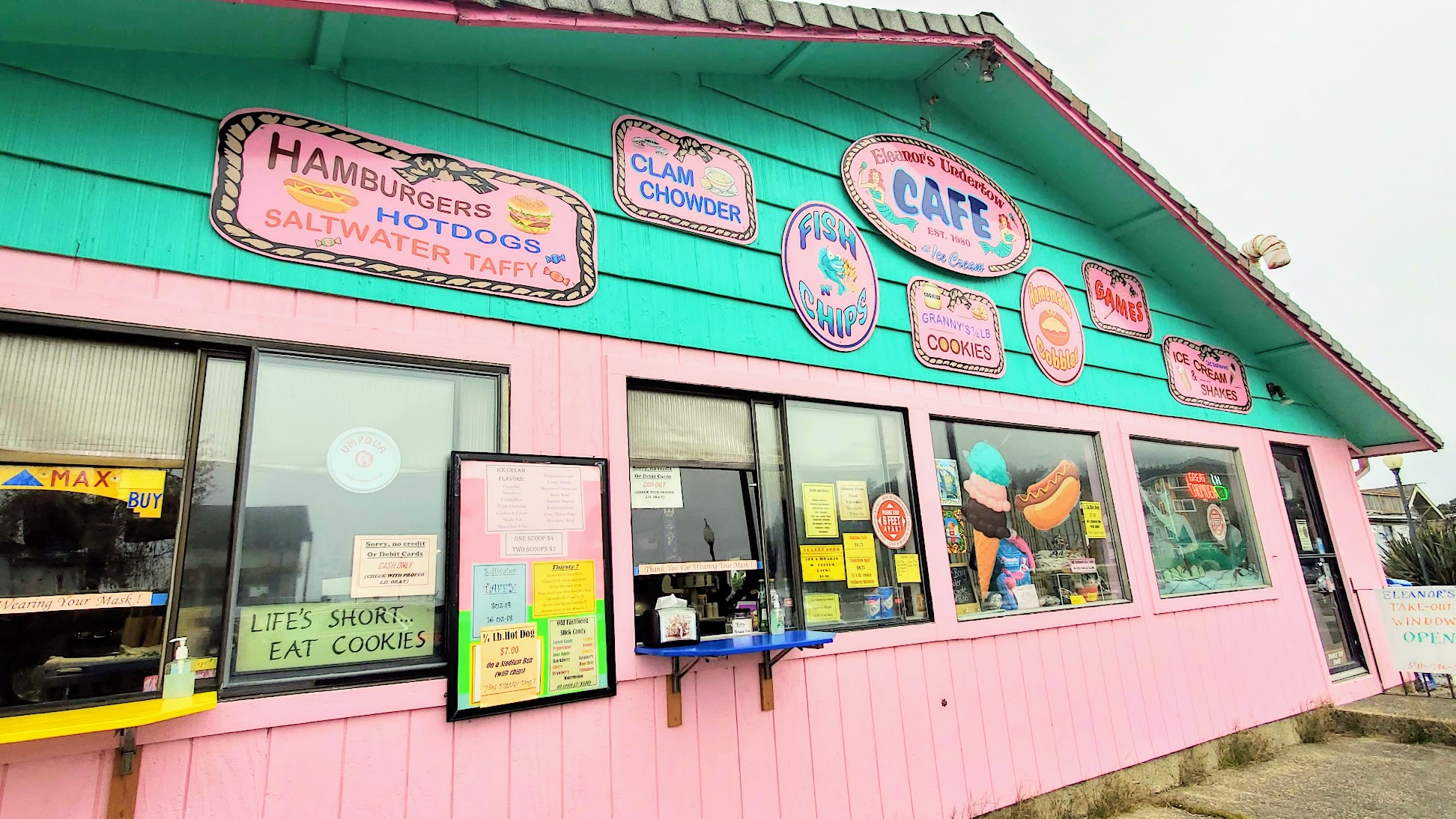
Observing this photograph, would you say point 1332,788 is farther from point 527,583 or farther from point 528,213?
point 528,213

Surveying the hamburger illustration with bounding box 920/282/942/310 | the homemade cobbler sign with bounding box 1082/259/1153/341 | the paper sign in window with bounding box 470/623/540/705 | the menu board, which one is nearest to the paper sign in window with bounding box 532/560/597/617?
the menu board

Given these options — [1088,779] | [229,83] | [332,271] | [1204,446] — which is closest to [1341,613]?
[1204,446]

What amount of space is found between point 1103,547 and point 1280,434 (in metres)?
3.40

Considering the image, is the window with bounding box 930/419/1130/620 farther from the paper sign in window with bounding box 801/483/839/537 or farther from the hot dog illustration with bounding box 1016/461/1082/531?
the paper sign in window with bounding box 801/483/839/537

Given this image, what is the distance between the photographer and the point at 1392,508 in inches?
1215

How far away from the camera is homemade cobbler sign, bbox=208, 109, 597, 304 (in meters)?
3.03

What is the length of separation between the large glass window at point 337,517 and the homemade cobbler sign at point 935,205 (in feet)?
10.8

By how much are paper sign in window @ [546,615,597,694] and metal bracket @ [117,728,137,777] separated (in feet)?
4.59

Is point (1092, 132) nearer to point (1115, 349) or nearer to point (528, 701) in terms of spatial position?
point (1115, 349)

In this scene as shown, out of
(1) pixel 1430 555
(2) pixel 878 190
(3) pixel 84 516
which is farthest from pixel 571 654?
(1) pixel 1430 555

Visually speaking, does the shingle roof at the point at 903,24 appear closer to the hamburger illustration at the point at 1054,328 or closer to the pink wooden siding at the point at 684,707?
the hamburger illustration at the point at 1054,328

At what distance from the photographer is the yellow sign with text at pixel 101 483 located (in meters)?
2.50

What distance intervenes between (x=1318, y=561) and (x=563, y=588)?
26.3 feet

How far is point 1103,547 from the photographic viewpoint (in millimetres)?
5730
